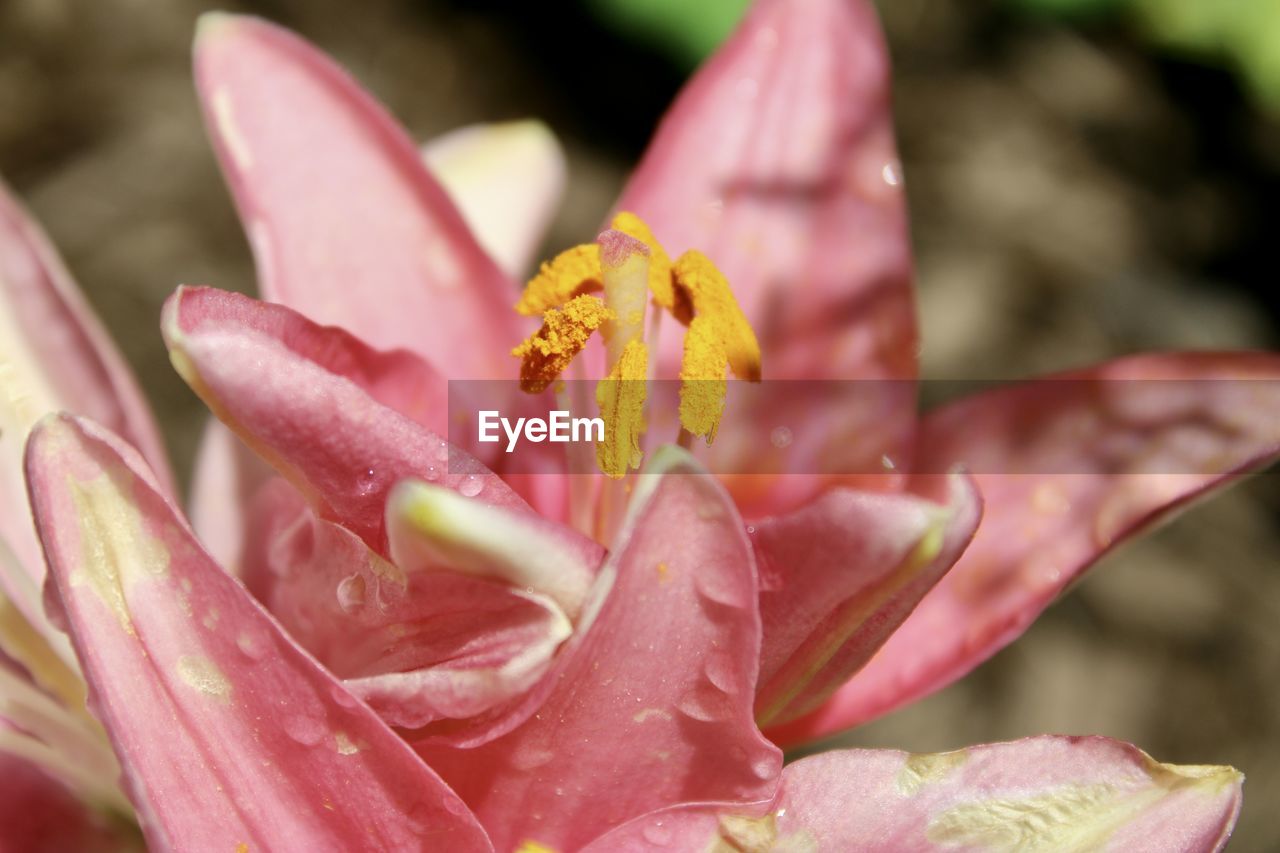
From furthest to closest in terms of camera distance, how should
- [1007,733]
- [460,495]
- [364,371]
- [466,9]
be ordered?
[466,9], [1007,733], [364,371], [460,495]

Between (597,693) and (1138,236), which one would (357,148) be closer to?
(597,693)

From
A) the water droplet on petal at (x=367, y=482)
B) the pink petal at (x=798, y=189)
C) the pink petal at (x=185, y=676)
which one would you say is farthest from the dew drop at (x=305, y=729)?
the pink petal at (x=798, y=189)

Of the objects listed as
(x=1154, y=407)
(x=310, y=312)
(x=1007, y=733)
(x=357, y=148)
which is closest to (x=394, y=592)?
(x=310, y=312)

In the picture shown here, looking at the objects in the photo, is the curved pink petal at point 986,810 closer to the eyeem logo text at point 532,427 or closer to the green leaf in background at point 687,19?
the eyeem logo text at point 532,427

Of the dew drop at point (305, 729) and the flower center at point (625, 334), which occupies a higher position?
the flower center at point (625, 334)

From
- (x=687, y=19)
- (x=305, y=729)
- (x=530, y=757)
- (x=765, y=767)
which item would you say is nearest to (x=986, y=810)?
(x=765, y=767)

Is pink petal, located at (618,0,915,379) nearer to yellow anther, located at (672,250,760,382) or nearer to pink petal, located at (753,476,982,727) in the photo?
yellow anther, located at (672,250,760,382)

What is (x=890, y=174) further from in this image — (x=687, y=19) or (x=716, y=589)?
(x=687, y=19)
